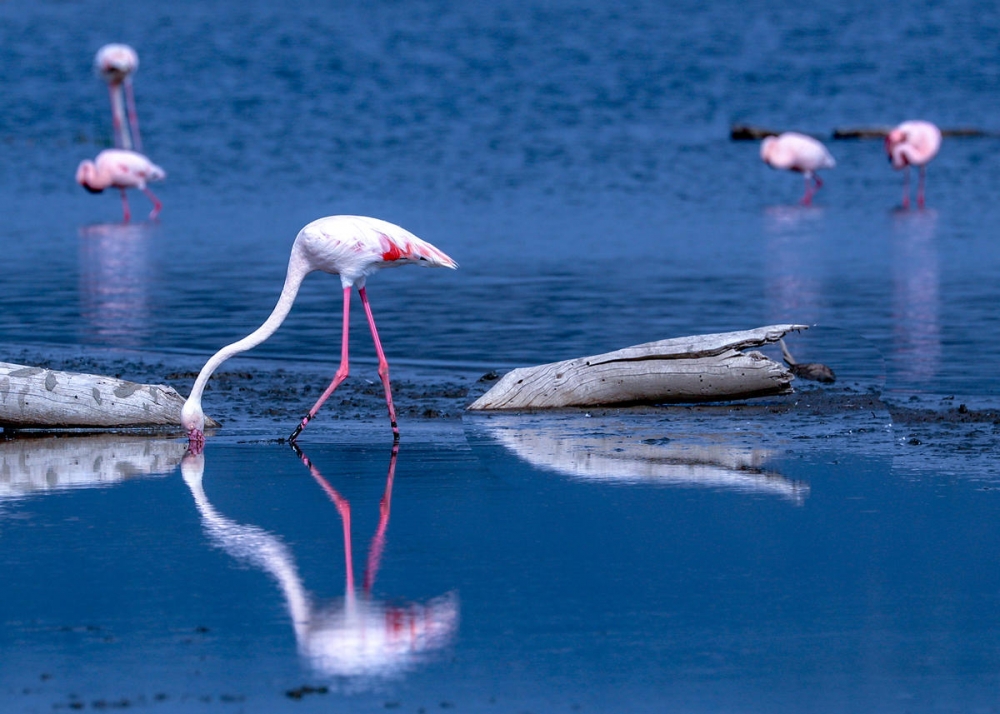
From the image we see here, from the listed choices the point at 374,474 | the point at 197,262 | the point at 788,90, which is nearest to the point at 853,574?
the point at 374,474

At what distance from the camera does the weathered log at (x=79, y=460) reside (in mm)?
7820

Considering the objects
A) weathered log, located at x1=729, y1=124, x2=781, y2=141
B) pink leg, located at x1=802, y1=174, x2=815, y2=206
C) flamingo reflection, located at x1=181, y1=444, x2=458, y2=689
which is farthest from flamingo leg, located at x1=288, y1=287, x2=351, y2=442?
weathered log, located at x1=729, y1=124, x2=781, y2=141

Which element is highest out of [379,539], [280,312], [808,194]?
[808,194]

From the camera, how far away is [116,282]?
16000 mm

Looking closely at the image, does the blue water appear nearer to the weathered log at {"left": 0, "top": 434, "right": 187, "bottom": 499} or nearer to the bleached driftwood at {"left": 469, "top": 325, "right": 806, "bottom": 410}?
the weathered log at {"left": 0, "top": 434, "right": 187, "bottom": 499}

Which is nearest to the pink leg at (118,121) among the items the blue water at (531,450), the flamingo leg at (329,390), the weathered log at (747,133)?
the blue water at (531,450)

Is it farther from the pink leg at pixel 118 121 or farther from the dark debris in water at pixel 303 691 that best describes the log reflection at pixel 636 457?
the pink leg at pixel 118 121

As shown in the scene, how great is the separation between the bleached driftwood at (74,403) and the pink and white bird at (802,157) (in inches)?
580

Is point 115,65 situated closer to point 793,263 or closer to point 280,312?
point 793,263

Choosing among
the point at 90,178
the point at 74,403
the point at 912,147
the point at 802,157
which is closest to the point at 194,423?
the point at 74,403

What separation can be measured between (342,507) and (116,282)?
923 cm

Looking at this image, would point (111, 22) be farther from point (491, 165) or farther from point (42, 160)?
point (491, 165)

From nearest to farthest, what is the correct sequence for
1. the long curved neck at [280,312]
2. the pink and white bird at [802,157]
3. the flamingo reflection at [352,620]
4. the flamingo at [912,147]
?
1. the flamingo reflection at [352,620]
2. the long curved neck at [280,312]
3. the pink and white bird at [802,157]
4. the flamingo at [912,147]

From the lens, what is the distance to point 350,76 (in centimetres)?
4256
